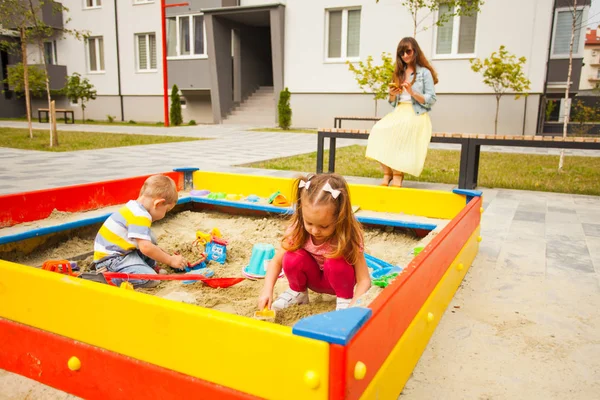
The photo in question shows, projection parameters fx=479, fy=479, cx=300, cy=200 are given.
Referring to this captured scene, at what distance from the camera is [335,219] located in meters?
1.79

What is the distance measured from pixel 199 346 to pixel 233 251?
1664 mm

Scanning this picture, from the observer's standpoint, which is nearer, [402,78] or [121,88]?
[402,78]

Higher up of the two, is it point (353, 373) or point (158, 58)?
point (158, 58)

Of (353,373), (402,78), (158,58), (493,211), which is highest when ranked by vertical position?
(158,58)

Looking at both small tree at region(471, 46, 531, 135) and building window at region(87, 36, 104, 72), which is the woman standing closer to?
small tree at region(471, 46, 531, 135)

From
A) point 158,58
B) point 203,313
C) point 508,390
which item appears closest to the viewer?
point 203,313

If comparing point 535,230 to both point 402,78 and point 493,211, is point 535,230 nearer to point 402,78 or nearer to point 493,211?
point 493,211

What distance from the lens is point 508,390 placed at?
1518 millimetres

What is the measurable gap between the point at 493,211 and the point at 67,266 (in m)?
3.41

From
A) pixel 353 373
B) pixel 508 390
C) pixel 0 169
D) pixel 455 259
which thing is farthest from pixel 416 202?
pixel 0 169

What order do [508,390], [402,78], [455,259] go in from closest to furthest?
1. [508,390]
2. [455,259]
3. [402,78]

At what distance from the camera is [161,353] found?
130 cm

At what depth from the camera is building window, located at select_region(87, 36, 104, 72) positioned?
760 inches

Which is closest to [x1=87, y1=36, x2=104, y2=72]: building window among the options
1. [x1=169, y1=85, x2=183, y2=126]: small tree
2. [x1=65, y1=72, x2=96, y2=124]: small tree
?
[x1=65, y1=72, x2=96, y2=124]: small tree
